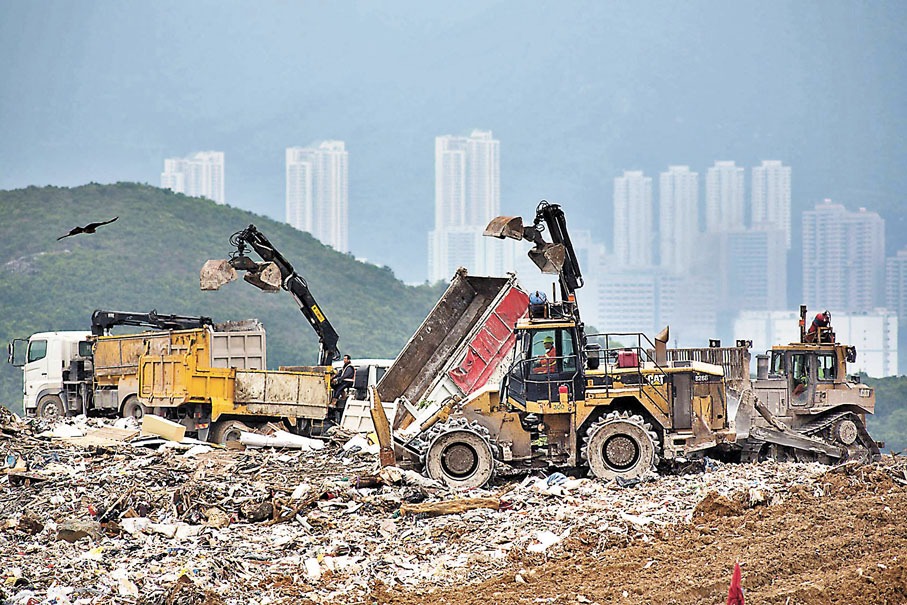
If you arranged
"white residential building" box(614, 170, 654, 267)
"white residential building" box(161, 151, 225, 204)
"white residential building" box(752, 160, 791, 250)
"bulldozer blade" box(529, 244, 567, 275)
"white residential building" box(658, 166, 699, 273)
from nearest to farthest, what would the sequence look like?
"bulldozer blade" box(529, 244, 567, 275)
"white residential building" box(658, 166, 699, 273)
"white residential building" box(752, 160, 791, 250)
"white residential building" box(614, 170, 654, 267)
"white residential building" box(161, 151, 225, 204)

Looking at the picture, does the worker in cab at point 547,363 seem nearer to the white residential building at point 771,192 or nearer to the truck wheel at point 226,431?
the truck wheel at point 226,431

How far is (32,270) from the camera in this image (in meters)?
56.9

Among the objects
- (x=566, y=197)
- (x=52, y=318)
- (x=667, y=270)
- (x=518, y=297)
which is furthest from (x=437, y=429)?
(x=566, y=197)

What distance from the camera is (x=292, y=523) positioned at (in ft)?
36.0

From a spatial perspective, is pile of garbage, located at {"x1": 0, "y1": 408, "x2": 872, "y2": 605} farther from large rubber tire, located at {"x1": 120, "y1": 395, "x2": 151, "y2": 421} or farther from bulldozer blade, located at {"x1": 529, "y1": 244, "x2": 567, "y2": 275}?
large rubber tire, located at {"x1": 120, "y1": 395, "x2": 151, "y2": 421}

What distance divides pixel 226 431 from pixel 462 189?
328 ft

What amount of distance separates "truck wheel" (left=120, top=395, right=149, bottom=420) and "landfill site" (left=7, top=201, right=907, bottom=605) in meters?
0.05

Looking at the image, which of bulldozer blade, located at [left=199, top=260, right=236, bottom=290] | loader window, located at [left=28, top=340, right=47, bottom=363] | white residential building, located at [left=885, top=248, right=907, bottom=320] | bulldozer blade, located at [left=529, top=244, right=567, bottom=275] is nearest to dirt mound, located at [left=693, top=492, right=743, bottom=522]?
bulldozer blade, located at [left=529, top=244, right=567, bottom=275]

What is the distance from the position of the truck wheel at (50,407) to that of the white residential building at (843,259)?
231 feet

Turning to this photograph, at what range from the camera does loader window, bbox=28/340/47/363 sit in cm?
2333

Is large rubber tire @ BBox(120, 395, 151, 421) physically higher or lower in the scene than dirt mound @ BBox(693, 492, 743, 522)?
higher

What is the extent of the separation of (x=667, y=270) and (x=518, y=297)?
79.8 metres

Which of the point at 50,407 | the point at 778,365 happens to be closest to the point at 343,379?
the point at 778,365

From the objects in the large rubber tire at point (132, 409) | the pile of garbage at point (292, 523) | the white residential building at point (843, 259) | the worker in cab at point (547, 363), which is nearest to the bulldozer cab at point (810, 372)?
the pile of garbage at point (292, 523)
